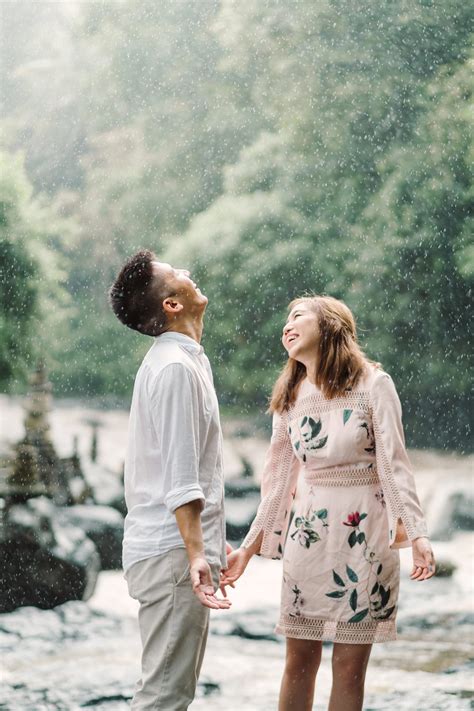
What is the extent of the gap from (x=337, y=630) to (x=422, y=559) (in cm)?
19

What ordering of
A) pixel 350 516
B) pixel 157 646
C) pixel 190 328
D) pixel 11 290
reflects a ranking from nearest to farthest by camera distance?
1. pixel 157 646
2. pixel 190 328
3. pixel 350 516
4. pixel 11 290

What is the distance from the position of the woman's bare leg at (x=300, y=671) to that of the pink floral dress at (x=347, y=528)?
0.03 meters

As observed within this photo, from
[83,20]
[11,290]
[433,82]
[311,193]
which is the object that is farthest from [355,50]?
[11,290]

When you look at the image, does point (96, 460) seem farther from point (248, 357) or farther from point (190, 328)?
point (190, 328)

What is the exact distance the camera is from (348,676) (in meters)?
1.64

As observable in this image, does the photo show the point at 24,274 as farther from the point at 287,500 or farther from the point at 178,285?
the point at 178,285

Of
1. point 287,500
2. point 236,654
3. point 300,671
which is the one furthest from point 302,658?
point 236,654

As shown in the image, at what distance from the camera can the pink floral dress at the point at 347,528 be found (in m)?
1.65

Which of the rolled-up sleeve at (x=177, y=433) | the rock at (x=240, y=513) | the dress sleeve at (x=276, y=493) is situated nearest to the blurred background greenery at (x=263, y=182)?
the rock at (x=240, y=513)

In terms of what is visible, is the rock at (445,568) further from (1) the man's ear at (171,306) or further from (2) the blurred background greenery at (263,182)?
(1) the man's ear at (171,306)

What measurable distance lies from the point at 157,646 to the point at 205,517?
19 cm

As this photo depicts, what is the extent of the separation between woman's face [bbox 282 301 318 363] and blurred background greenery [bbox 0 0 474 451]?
2.49m

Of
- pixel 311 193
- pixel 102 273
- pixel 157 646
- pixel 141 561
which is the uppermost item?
pixel 311 193

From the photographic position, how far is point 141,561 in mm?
1387
